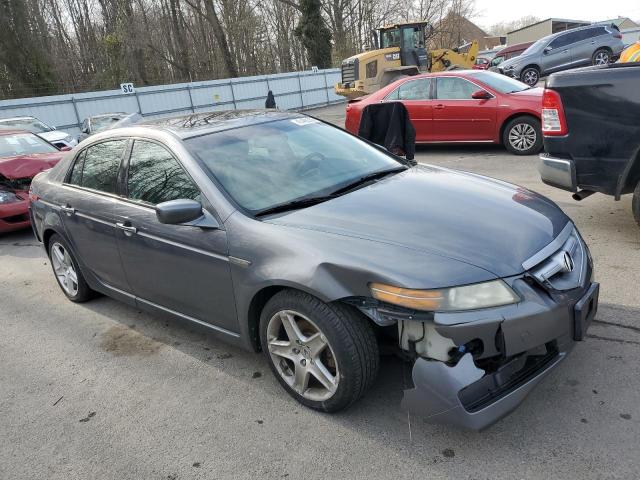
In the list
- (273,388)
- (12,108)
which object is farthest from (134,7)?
(273,388)

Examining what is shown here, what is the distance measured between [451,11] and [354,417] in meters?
53.4

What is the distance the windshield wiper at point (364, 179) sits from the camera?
127 inches

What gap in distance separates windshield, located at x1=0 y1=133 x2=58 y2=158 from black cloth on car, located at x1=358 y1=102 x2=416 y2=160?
537 centimetres

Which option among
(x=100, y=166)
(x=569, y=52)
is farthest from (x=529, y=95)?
(x=569, y=52)

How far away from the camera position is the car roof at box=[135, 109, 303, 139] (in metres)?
3.56

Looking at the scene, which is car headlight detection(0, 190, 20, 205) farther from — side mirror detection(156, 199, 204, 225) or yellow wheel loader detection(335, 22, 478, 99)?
yellow wheel loader detection(335, 22, 478, 99)

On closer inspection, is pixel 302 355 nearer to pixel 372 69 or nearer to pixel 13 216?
pixel 13 216

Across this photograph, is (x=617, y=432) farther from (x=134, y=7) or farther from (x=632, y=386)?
(x=134, y=7)

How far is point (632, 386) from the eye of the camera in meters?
2.73

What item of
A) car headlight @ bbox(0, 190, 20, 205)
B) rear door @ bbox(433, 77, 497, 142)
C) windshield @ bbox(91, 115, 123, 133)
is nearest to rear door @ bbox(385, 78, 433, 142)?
rear door @ bbox(433, 77, 497, 142)

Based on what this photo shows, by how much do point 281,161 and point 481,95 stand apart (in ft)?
22.0

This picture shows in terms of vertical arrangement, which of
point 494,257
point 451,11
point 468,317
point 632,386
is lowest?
point 632,386

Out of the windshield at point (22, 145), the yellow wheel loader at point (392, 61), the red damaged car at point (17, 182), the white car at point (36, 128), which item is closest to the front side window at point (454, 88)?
the red damaged car at point (17, 182)

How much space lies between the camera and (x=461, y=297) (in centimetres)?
228
